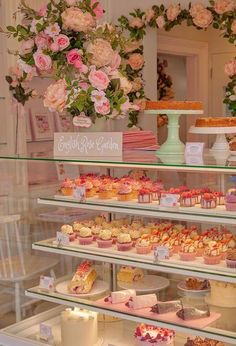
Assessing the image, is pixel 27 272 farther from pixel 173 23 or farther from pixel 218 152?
pixel 173 23

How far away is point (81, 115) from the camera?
2770 millimetres

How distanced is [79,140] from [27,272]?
98cm

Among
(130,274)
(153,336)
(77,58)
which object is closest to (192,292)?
(153,336)

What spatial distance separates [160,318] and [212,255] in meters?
0.40

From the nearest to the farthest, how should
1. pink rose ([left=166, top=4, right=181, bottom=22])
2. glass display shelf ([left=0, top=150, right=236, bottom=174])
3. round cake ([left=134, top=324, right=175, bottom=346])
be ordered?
glass display shelf ([left=0, top=150, right=236, bottom=174]), round cake ([left=134, top=324, right=175, bottom=346]), pink rose ([left=166, top=4, right=181, bottom=22])

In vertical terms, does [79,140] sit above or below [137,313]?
above

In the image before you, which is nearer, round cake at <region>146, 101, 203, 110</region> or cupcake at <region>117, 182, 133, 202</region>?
round cake at <region>146, 101, 203, 110</region>

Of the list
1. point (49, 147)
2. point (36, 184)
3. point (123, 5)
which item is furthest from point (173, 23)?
point (36, 184)

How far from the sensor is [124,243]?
2.72 m

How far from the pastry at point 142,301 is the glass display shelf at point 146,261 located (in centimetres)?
20

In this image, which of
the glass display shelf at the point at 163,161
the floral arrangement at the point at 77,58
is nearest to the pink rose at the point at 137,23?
the floral arrangement at the point at 77,58

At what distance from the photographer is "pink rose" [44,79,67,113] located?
2.65 metres

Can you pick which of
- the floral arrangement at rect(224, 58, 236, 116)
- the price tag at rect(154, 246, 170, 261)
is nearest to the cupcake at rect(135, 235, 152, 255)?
the price tag at rect(154, 246, 170, 261)

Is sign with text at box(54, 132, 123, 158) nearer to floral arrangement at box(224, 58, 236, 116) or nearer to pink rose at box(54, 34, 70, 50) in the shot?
pink rose at box(54, 34, 70, 50)
